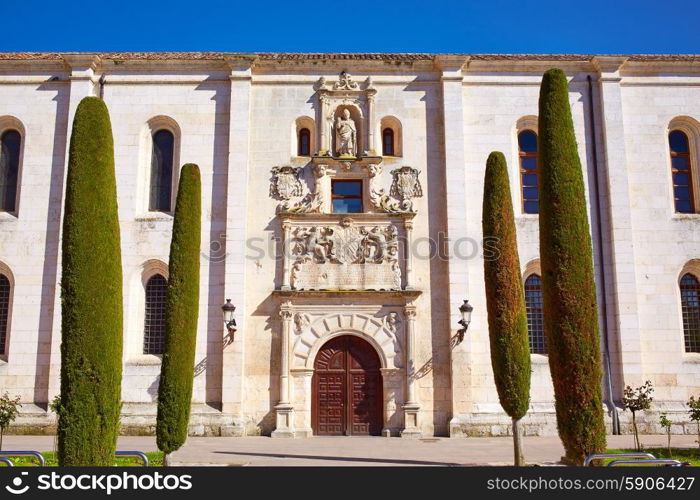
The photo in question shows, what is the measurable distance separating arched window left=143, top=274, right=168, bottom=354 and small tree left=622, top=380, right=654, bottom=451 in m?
12.8

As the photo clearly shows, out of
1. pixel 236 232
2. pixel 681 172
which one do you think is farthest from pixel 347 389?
pixel 681 172

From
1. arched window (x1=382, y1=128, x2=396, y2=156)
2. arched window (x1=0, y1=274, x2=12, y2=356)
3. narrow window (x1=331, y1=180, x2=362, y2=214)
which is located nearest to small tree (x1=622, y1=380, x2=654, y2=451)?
narrow window (x1=331, y1=180, x2=362, y2=214)

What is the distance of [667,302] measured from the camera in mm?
20016

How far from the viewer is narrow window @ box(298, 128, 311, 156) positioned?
69.8 ft

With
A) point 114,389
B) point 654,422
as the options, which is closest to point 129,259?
point 114,389

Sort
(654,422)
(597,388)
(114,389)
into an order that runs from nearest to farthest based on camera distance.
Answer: (114,389) → (597,388) → (654,422)

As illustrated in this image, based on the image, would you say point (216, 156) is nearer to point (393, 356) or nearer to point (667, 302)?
point (393, 356)

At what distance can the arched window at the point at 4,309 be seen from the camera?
20.1m

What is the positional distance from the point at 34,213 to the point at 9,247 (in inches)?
47.2

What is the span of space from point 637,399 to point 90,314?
44.7ft

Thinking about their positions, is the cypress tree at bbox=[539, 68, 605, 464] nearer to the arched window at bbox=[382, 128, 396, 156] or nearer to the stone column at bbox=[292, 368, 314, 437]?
the arched window at bbox=[382, 128, 396, 156]

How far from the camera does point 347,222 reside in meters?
20.1

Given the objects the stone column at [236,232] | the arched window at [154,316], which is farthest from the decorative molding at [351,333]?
the arched window at [154,316]

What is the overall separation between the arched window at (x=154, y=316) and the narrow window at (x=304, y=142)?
563 cm
